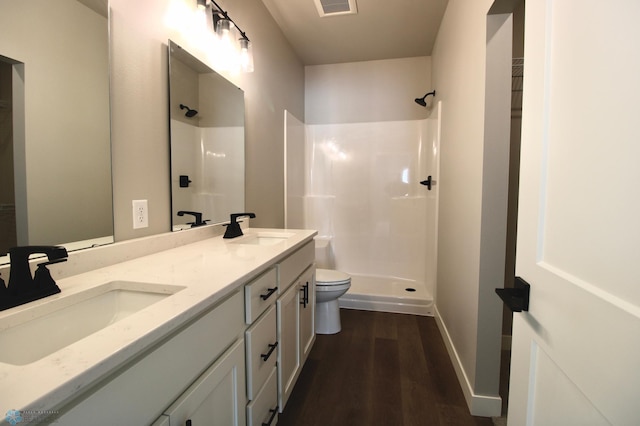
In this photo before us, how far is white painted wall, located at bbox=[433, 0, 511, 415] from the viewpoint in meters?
1.39

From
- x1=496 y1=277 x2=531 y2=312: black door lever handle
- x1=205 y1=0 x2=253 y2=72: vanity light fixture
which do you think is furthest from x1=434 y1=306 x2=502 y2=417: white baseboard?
x1=205 y1=0 x2=253 y2=72: vanity light fixture

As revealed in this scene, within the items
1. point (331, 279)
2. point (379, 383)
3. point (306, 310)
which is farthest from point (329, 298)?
point (379, 383)


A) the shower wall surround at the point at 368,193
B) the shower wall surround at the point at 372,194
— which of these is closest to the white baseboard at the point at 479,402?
the shower wall surround at the point at 368,193

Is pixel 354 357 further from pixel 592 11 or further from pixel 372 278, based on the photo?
pixel 592 11

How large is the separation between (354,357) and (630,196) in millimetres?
1925

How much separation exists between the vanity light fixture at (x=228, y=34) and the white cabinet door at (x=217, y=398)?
1.58m

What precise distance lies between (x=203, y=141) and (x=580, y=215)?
5.18 ft

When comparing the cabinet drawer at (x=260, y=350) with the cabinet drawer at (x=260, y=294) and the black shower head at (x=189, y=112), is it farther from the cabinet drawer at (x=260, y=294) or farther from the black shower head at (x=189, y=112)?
the black shower head at (x=189, y=112)

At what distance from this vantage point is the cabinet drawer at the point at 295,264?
133 centimetres

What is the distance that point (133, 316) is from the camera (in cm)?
61

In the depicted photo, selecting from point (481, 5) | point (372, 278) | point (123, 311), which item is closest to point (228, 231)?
point (123, 311)

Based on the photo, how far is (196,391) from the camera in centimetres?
72

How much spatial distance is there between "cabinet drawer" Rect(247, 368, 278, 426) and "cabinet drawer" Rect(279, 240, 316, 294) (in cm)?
38

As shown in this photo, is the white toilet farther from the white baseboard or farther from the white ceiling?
the white ceiling
